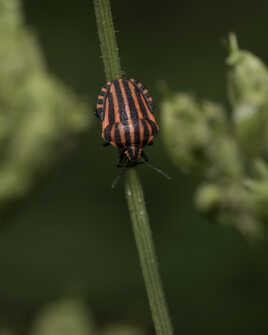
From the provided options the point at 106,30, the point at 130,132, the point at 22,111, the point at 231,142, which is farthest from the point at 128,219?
the point at 106,30

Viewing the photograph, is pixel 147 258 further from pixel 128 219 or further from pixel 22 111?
pixel 128 219

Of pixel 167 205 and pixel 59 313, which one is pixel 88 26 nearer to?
pixel 167 205

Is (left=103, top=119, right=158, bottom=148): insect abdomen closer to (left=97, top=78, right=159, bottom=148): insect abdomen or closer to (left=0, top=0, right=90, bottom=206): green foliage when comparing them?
(left=97, top=78, right=159, bottom=148): insect abdomen

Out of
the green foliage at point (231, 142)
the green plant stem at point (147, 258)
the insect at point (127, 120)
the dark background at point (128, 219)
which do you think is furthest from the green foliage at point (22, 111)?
the green plant stem at point (147, 258)

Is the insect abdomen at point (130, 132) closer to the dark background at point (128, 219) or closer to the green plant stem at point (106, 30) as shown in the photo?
the green plant stem at point (106, 30)

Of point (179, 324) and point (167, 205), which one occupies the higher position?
point (167, 205)

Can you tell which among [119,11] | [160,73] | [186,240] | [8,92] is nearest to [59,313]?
[8,92]
